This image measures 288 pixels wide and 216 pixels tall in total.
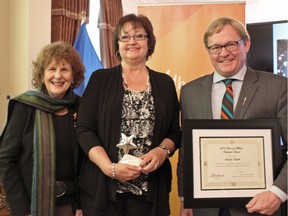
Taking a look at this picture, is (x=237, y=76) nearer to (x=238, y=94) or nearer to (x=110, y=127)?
(x=238, y=94)

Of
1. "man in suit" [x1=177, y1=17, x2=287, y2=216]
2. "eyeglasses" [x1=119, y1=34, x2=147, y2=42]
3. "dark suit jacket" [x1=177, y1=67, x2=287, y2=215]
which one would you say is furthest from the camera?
"eyeglasses" [x1=119, y1=34, x2=147, y2=42]

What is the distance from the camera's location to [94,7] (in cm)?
396

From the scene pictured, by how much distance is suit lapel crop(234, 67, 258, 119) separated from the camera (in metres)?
1.51

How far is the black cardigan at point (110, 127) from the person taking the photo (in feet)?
5.32

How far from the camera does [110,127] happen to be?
163cm

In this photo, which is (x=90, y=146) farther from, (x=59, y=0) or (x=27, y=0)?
(x=59, y=0)

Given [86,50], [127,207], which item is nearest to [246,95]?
[127,207]

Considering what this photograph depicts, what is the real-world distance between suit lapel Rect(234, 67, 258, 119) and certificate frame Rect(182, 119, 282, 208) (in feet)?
0.30

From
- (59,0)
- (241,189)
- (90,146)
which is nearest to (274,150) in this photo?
(241,189)

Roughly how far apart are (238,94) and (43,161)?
107cm

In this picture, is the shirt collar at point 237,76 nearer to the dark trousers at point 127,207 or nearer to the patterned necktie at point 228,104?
the patterned necktie at point 228,104

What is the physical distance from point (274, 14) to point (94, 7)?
9.17 feet

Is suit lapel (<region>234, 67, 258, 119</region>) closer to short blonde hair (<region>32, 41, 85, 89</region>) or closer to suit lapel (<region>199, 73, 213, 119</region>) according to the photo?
suit lapel (<region>199, 73, 213, 119</region>)

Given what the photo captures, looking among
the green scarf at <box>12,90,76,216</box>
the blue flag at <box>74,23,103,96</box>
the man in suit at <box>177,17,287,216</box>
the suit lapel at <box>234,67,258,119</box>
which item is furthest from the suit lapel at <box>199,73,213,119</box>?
the blue flag at <box>74,23,103,96</box>
